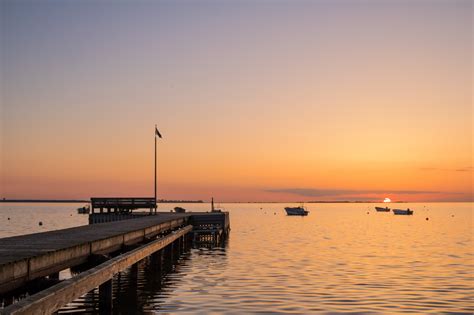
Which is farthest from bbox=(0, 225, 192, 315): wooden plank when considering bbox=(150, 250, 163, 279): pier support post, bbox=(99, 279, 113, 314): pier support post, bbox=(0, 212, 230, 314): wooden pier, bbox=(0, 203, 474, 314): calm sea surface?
bbox=(150, 250, 163, 279): pier support post

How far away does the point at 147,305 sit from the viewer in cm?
2105

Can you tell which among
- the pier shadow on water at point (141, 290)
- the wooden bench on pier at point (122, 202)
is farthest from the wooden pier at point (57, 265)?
the wooden bench on pier at point (122, 202)

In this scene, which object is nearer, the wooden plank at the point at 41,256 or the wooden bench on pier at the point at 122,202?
the wooden plank at the point at 41,256

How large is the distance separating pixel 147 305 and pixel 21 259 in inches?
340

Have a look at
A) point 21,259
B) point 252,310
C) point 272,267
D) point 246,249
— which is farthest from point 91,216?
point 21,259

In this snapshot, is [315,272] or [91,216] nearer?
[315,272]

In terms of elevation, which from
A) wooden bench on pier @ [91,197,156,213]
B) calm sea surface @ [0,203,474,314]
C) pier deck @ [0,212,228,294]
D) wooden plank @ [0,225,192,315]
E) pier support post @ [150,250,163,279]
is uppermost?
wooden bench on pier @ [91,197,156,213]

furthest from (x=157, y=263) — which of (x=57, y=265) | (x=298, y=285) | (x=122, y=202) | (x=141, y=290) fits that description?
(x=122, y=202)

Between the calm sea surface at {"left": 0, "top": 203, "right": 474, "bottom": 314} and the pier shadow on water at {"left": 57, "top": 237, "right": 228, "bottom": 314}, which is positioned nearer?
the pier shadow on water at {"left": 57, "top": 237, "right": 228, "bottom": 314}

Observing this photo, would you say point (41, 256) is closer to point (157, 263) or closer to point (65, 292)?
point (65, 292)

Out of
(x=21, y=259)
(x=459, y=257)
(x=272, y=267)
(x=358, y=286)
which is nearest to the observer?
(x=21, y=259)

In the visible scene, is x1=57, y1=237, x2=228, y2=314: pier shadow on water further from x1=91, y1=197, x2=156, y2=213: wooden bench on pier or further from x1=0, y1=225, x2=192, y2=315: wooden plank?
x1=91, y1=197, x2=156, y2=213: wooden bench on pier

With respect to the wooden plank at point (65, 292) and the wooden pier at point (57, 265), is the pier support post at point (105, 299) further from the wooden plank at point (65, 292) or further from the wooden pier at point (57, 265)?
the wooden plank at point (65, 292)

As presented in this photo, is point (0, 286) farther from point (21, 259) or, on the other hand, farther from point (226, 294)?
point (226, 294)
